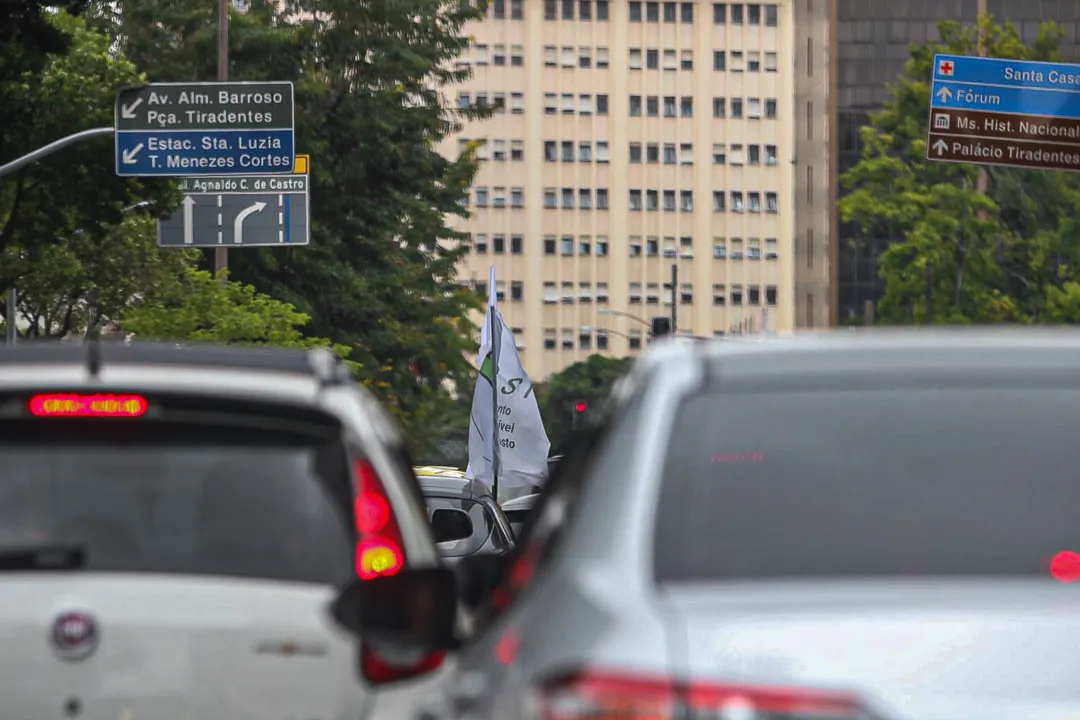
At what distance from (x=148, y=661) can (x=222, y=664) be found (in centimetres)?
14

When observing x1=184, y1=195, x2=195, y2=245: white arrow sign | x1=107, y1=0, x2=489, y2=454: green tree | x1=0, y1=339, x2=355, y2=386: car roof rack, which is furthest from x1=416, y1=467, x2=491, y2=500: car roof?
x1=107, y1=0, x2=489, y2=454: green tree

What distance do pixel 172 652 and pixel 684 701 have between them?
183 centimetres

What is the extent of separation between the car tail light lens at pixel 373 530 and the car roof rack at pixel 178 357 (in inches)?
9.3

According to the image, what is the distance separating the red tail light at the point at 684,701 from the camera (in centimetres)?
306

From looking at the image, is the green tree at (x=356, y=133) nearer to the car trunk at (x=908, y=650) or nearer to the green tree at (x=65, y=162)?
the green tree at (x=65, y=162)

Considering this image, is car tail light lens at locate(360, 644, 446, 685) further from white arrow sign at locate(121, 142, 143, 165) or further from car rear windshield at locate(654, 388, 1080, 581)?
white arrow sign at locate(121, 142, 143, 165)

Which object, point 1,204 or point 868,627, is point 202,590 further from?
point 1,204

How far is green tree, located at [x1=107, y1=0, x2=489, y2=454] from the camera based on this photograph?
5078 centimetres

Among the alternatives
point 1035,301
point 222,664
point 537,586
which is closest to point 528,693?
point 537,586

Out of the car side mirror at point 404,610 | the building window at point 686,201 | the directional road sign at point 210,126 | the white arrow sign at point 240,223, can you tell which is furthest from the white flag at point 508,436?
the building window at point 686,201

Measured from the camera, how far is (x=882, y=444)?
385cm

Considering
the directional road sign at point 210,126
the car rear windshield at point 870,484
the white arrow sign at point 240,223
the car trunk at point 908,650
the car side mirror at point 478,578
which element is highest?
the directional road sign at point 210,126

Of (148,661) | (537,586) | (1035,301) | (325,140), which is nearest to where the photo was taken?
(537,586)

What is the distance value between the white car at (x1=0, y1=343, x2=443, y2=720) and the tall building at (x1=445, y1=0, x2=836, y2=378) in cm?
14424
